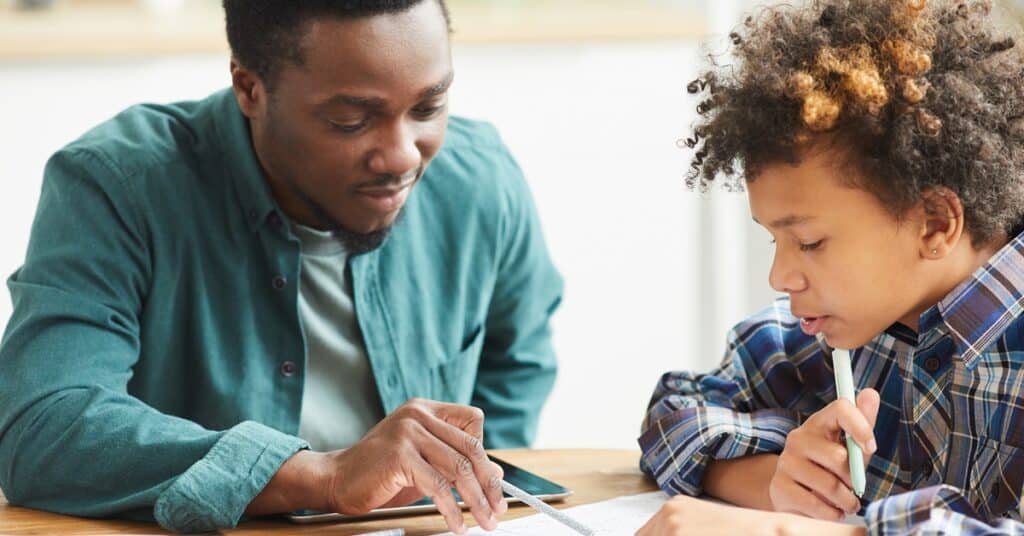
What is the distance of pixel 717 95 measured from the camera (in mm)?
1229

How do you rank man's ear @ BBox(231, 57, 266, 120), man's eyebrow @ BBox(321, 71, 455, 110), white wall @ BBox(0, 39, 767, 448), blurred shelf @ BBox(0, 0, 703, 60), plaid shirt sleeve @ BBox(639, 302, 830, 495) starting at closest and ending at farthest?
1. plaid shirt sleeve @ BBox(639, 302, 830, 495)
2. man's eyebrow @ BBox(321, 71, 455, 110)
3. man's ear @ BBox(231, 57, 266, 120)
4. blurred shelf @ BBox(0, 0, 703, 60)
5. white wall @ BBox(0, 39, 767, 448)

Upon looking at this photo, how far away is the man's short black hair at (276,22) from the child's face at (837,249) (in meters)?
0.48

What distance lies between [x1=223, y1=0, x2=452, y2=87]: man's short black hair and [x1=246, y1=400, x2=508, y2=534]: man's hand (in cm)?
43

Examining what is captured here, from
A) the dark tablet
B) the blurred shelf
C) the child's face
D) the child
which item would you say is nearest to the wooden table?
the dark tablet

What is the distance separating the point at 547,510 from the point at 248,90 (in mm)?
626

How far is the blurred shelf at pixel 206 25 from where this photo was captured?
244 cm

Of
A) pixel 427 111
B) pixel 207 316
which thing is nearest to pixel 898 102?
pixel 427 111

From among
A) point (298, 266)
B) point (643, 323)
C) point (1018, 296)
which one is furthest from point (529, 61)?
point (1018, 296)

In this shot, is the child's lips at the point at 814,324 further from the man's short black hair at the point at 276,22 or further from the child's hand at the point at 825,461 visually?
the man's short black hair at the point at 276,22

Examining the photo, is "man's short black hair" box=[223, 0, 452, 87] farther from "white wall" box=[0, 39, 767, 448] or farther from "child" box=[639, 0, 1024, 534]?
"white wall" box=[0, 39, 767, 448]

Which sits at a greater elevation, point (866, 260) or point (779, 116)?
point (779, 116)

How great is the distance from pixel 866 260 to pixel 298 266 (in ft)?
2.16

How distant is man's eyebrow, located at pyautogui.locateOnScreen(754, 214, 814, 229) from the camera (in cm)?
114

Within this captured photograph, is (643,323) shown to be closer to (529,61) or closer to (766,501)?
(529,61)
